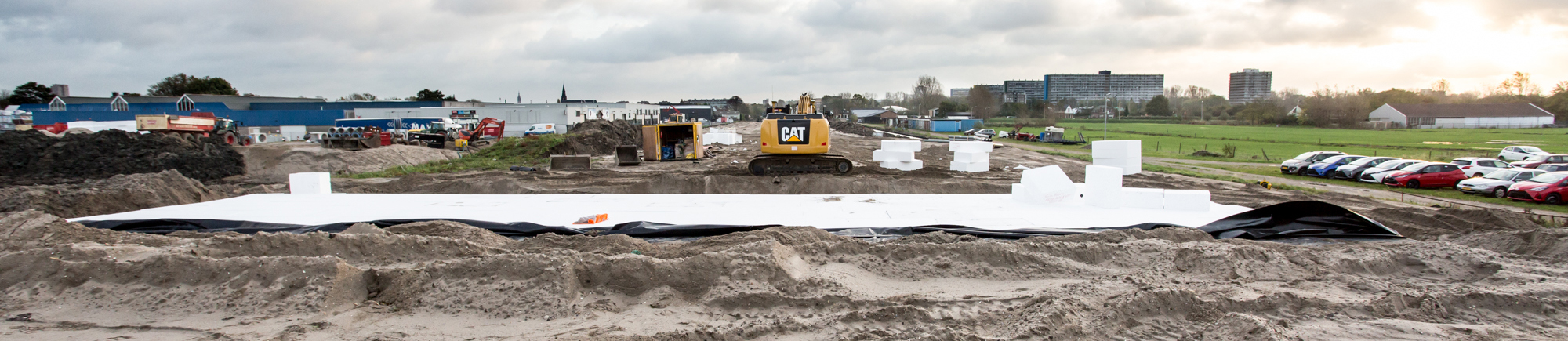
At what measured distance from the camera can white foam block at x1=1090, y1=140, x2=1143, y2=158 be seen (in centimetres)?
1394

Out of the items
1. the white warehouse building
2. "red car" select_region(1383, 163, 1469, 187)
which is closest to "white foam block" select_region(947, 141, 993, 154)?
"red car" select_region(1383, 163, 1469, 187)

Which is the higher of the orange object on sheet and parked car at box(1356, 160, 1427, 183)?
the orange object on sheet

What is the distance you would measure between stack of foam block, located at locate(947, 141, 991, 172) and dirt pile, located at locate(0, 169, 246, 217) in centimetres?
1528

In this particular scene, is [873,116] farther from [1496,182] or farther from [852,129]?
[1496,182]

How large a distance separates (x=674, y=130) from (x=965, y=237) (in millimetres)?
17023

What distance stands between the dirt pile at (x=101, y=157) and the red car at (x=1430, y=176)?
30.6m

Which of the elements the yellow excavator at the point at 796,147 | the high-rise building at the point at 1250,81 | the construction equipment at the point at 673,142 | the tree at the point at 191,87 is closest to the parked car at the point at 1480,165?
the yellow excavator at the point at 796,147

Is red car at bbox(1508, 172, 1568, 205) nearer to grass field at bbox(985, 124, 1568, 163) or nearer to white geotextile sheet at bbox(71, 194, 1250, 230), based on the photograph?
white geotextile sheet at bbox(71, 194, 1250, 230)

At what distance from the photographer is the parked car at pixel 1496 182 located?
15.1 m

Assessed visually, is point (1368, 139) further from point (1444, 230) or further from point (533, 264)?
point (533, 264)

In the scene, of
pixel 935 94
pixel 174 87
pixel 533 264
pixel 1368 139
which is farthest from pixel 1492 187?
pixel 174 87

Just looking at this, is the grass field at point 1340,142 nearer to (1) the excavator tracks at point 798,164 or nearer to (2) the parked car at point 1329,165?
(2) the parked car at point 1329,165

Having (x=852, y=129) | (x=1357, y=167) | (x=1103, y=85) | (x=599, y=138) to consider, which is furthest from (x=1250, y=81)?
(x=599, y=138)

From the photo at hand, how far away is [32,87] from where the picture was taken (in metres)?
68.6
